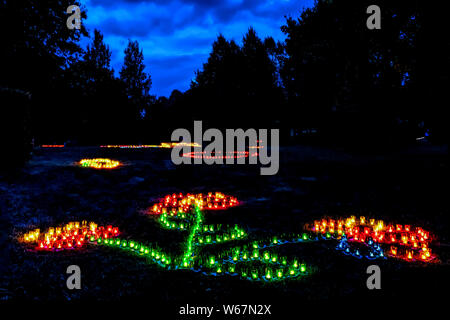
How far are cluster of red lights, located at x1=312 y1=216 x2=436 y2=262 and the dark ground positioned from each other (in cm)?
28

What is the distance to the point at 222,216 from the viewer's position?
7.61 m

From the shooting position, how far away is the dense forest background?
11695 mm

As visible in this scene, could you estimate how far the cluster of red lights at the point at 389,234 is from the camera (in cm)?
524

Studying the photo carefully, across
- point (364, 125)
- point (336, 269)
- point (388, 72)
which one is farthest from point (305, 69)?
point (336, 269)

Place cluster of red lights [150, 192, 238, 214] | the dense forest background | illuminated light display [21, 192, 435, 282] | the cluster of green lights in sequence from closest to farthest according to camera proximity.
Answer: the cluster of green lights → illuminated light display [21, 192, 435, 282] → cluster of red lights [150, 192, 238, 214] → the dense forest background

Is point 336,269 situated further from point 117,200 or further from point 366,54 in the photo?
point 366,54

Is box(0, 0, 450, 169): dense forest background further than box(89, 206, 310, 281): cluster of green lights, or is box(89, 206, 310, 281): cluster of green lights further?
box(0, 0, 450, 169): dense forest background

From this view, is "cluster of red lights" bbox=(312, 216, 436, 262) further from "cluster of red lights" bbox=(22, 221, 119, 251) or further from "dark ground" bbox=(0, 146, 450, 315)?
"cluster of red lights" bbox=(22, 221, 119, 251)

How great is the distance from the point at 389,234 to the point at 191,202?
4.90 m

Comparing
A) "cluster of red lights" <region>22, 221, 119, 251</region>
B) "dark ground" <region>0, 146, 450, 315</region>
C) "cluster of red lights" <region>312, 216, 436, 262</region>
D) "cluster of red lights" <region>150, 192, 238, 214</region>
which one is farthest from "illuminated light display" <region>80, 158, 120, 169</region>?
"cluster of red lights" <region>312, 216, 436, 262</region>

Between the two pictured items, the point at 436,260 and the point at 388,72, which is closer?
the point at 436,260

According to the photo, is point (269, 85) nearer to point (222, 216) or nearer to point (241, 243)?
point (222, 216)

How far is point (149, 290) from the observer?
4.05m
